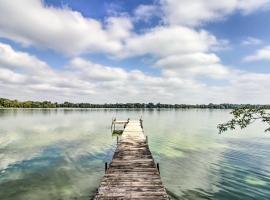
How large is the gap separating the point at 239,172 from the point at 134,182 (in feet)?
36.9

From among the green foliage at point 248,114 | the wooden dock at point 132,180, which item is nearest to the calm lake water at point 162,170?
the wooden dock at point 132,180

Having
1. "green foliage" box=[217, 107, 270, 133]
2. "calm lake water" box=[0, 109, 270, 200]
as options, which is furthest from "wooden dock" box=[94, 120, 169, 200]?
"green foliage" box=[217, 107, 270, 133]

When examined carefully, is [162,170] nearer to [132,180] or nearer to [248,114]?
[132,180]

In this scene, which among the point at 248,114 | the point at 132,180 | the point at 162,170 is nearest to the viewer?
the point at 248,114

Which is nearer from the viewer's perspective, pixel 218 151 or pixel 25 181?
pixel 25 181

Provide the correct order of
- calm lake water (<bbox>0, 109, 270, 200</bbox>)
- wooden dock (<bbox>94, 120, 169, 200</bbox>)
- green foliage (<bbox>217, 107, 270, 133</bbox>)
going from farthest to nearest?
calm lake water (<bbox>0, 109, 270, 200</bbox>), wooden dock (<bbox>94, 120, 169, 200</bbox>), green foliage (<bbox>217, 107, 270, 133</bbox>)

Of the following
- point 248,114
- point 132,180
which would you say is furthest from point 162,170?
point 248,114

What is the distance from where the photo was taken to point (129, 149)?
22125mm

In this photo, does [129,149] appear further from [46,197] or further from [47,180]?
[46,197]

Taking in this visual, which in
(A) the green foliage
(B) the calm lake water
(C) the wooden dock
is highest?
(A) the green foliage

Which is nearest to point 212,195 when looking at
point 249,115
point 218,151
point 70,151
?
point 249,115

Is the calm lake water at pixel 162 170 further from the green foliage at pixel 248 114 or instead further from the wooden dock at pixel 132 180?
the green foliage at pixel 248 114

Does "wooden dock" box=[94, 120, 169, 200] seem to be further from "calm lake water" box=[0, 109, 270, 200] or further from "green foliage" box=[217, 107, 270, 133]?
"green foliage" box=[217, 107, 270, 133]

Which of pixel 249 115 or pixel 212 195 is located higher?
pixel 249 115
